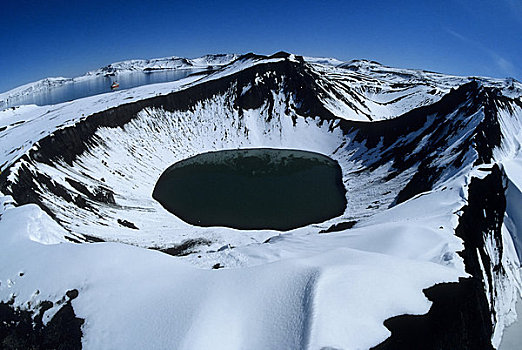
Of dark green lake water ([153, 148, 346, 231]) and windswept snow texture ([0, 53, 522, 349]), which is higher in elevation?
windswept snow texture ([0, 53, 522, 349])

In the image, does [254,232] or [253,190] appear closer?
[254,232]

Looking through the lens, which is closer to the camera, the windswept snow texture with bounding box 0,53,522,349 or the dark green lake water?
the windswept snow texture with bounding box 0,53,522,349

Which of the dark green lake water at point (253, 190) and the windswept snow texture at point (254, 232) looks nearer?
the windswept snow texture at point (254, 232)

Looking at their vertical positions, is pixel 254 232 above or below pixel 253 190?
below

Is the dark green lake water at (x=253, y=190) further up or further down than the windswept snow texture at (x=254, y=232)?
further down
